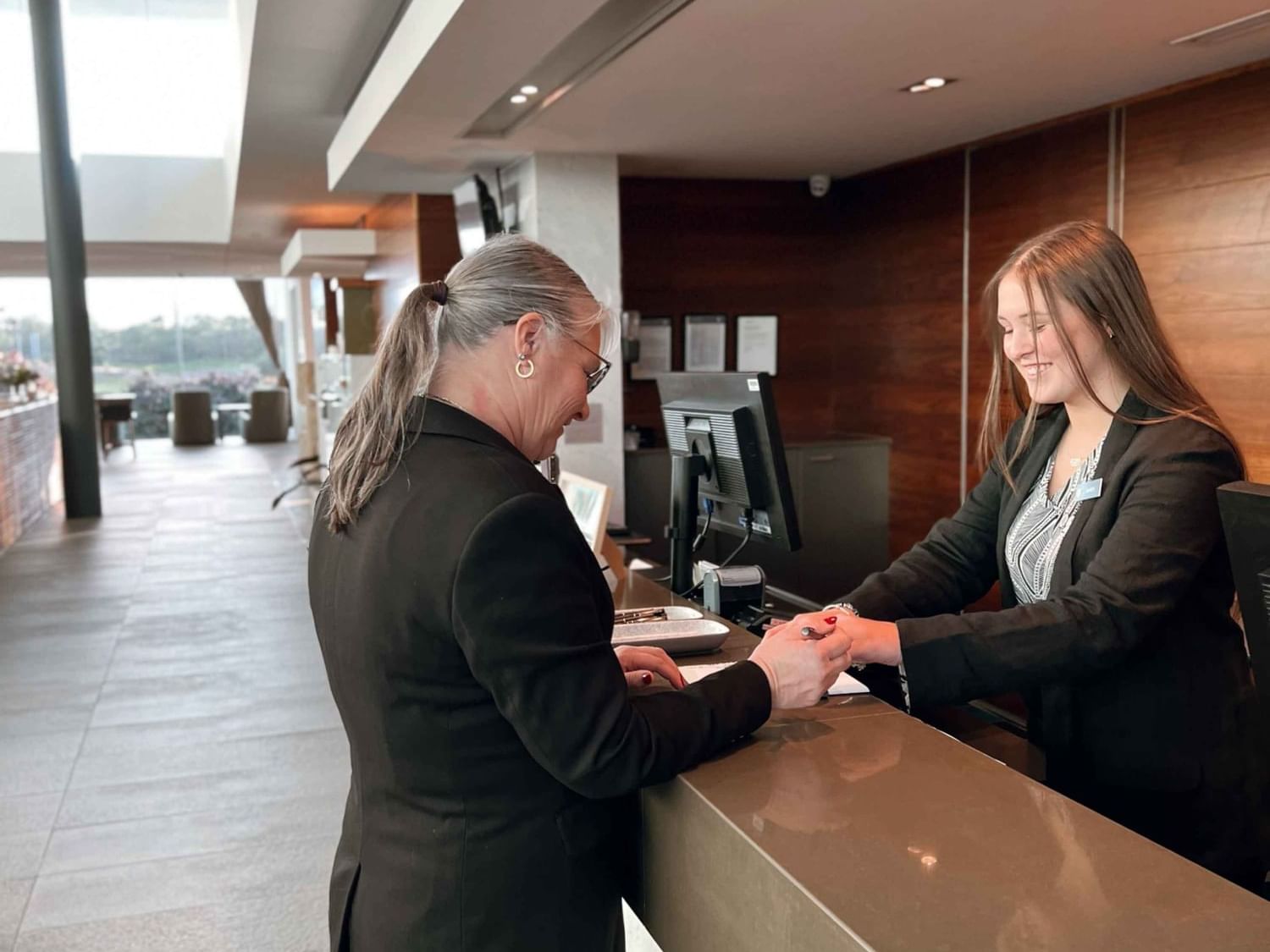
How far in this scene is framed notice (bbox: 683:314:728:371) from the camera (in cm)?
721

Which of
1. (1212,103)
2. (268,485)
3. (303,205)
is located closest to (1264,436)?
(1212,103)

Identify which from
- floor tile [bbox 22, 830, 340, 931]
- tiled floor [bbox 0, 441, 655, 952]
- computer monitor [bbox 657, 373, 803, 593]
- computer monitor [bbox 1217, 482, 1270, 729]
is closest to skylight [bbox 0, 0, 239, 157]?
tiled floor [bbox 0, 441, 655, 952]

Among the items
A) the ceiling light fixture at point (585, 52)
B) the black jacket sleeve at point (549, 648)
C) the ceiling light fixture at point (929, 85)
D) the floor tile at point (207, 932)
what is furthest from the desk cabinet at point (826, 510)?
the black jacket sleeve at point (549, 648)

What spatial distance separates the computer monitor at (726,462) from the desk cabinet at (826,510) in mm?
3547

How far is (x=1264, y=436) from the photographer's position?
175 inches

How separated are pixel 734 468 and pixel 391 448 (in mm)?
1428

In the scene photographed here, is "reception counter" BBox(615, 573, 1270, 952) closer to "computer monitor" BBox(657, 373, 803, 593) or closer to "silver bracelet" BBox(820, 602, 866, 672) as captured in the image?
"silver bracelet" BBox(820, 602, 866, 672)

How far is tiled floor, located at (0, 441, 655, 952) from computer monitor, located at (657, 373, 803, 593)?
1.02 m

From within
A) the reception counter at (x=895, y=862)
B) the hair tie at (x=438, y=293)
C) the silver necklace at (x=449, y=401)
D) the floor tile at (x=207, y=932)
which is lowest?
the floor tile at (x=207, y=932)

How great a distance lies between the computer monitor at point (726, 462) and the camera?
8.70 feet

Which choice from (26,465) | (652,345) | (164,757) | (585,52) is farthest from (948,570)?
(26,465)

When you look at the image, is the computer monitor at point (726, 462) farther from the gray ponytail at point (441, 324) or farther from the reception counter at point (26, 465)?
the reception counter at point (26, 465)

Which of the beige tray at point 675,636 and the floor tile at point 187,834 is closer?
the beige tray at point 675,636

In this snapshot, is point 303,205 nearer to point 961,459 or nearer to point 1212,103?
point 961,459
